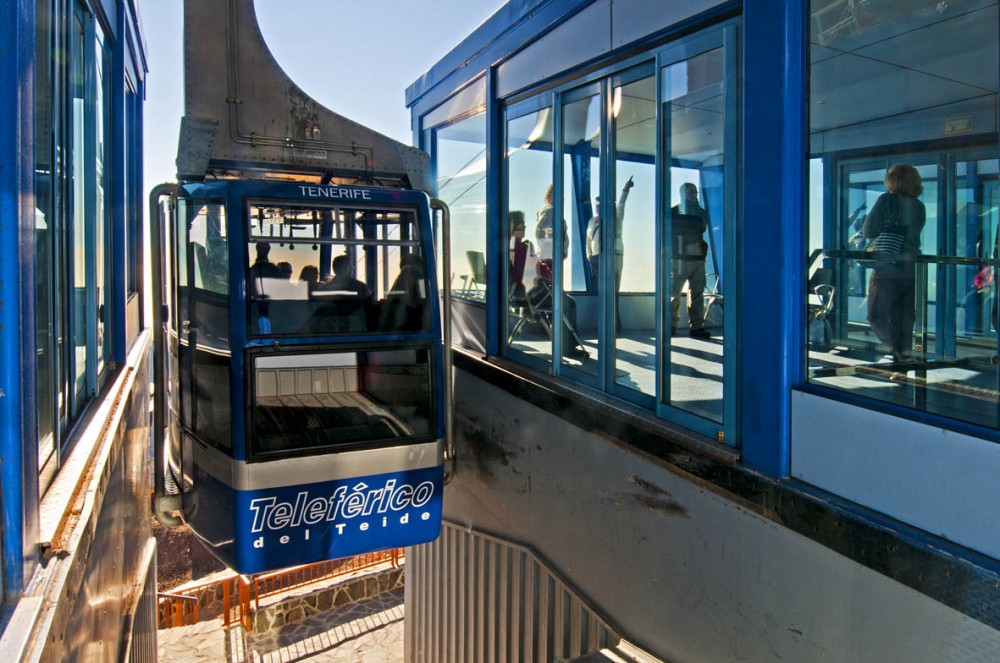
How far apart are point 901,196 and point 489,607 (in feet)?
14.0

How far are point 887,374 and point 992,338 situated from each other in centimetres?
39

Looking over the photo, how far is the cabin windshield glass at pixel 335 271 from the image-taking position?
14.0 ft

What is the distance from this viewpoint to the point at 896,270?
277 centimetres

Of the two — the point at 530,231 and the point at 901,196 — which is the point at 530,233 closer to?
the point at 530,231

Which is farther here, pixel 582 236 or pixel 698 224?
pixel 582 236

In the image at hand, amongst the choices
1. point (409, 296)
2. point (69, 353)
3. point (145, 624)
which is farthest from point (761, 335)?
point (145, 624)

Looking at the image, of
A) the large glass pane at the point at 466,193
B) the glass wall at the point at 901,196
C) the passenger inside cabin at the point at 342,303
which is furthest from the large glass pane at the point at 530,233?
the glass wall at the point at 901,196

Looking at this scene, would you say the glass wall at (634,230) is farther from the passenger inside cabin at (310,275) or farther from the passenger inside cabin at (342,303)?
the passenger inside cabin at (310,275)

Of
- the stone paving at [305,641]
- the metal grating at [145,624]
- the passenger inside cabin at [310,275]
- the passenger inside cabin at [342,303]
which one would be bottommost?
the stone paving at [305,641]

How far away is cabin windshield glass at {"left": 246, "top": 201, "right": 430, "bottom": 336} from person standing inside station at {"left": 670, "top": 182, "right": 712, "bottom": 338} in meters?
1.64

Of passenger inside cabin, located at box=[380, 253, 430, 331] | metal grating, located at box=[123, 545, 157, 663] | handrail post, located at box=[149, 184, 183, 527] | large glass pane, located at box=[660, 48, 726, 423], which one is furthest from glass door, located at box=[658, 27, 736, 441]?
metal grating, located at box=[123, 545, 157, 663]

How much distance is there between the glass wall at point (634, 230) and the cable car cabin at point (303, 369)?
0.87m

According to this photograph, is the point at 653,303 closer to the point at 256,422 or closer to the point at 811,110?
the point at 811,110

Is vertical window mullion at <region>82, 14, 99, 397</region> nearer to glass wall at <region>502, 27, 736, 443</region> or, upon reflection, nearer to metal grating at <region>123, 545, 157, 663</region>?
metal grating at <region>123, 545, 157, 663</region>
